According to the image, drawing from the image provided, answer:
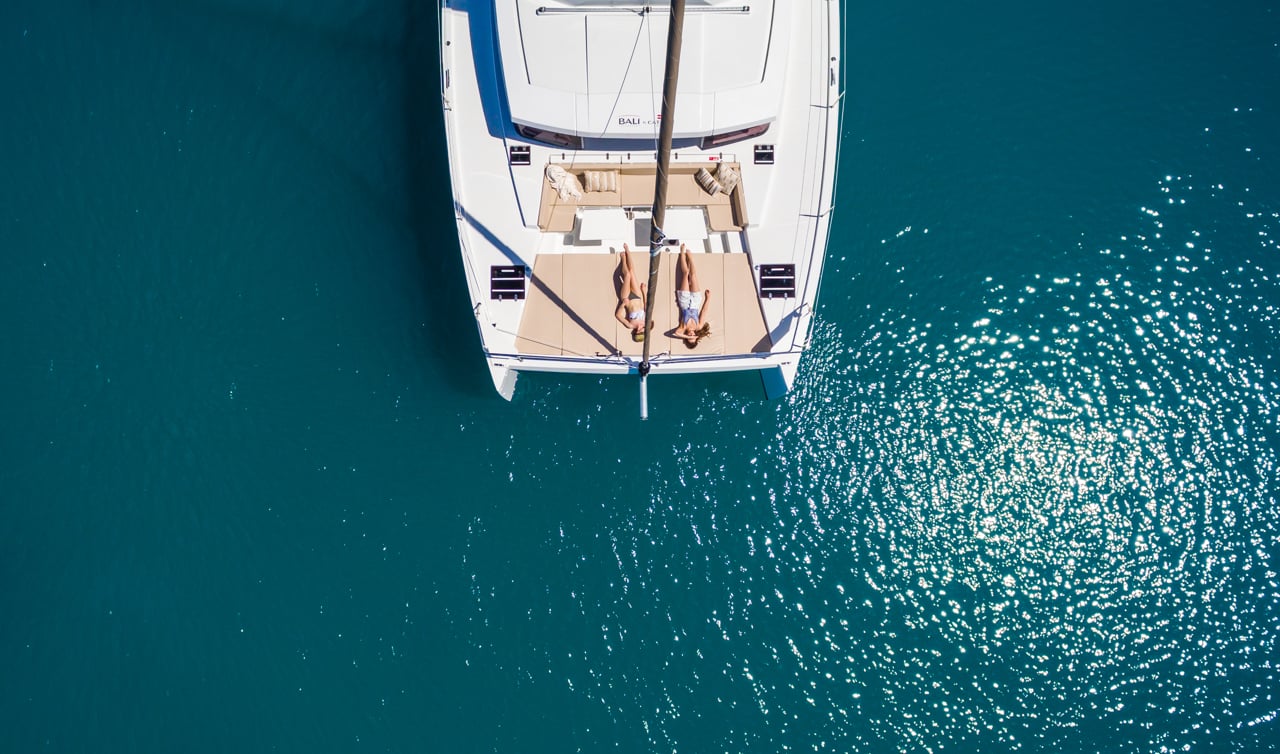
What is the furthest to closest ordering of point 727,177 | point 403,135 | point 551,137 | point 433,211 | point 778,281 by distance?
point 403,135 < point 433,211 < point 551,137 < point 727,177 < point 778,281

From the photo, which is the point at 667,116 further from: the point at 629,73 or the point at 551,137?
the point at 551,137

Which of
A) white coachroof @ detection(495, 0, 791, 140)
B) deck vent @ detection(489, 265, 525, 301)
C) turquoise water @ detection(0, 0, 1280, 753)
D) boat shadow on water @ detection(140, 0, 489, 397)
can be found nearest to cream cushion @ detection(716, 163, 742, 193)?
white coachroof @ detection(495, 0, 791, 140)

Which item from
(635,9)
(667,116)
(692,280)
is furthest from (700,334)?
(667,116)

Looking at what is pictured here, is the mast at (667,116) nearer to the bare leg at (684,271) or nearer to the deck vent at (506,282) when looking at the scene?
the bare leg at (684,271)

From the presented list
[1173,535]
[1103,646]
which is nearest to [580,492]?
[1103,646]

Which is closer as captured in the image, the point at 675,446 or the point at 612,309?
the point at 612,309
